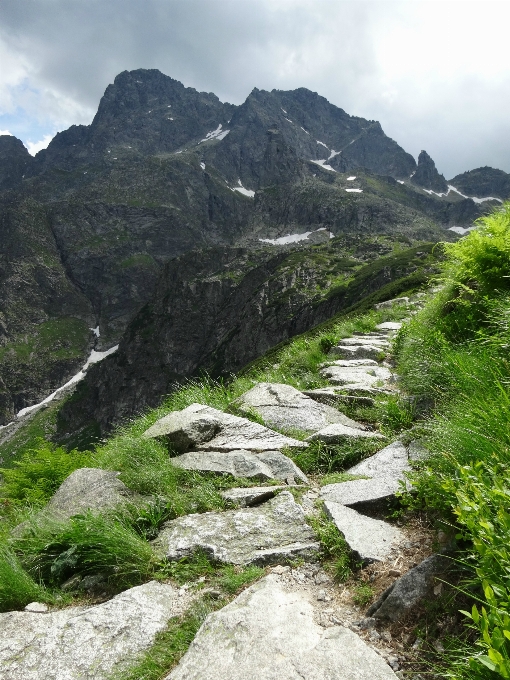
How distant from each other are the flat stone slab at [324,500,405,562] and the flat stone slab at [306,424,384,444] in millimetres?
1701

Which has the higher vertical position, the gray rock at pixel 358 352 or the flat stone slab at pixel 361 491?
the gray rock at pixel 358 352

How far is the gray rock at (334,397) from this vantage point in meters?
7.23

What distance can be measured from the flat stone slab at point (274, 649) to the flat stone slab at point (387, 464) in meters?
2.00

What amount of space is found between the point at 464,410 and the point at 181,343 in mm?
174751

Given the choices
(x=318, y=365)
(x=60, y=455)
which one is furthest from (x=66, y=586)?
(x=318, y=365)

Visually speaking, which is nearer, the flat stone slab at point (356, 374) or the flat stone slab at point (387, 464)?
the flat stone slab at point (387, 464)

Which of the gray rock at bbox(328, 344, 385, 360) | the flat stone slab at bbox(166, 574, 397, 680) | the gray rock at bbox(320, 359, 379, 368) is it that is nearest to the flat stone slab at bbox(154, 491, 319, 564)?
the flat stone slab at bbox(166, 574, 397, 680)

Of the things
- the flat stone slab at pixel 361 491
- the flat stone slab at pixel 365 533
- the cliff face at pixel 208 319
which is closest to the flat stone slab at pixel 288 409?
the flat stone slab at pixel 361 491

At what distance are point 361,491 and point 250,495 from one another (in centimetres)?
122

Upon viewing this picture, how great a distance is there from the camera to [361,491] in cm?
435

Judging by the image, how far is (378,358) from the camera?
33.1 ft

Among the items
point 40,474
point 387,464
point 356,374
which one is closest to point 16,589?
point 387,464

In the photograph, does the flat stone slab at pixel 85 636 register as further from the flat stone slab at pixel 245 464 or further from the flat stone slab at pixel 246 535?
the flat stone slab at pixel 245 464

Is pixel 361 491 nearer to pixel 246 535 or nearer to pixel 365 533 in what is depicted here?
pixel 365 533
